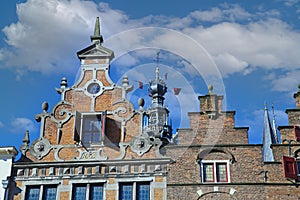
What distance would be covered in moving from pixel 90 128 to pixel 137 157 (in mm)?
2289

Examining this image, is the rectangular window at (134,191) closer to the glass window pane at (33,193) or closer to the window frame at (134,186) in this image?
the window frame at (134,186)

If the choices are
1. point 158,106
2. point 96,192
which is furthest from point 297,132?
point 158,106

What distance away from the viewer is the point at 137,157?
1850 centimetres

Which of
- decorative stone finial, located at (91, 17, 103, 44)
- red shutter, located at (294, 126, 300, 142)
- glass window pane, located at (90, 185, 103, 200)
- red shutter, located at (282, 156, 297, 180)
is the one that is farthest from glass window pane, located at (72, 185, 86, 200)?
red shutter, located at (294, 126, 300, 142)

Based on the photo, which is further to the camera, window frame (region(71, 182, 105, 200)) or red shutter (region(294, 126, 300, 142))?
red shutter (region(294, 126, 300, 142))

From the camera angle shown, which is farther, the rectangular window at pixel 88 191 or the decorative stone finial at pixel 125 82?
the decorative stone finial at pixel 125 82

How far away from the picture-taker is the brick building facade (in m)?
17.7

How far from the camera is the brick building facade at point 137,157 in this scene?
1773cm

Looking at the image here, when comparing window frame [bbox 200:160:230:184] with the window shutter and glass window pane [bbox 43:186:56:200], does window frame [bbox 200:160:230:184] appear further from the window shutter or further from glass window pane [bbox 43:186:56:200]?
glass window pane [bbox 43:186:56:200]

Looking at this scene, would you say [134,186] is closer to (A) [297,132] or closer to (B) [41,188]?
(B) [41,188]

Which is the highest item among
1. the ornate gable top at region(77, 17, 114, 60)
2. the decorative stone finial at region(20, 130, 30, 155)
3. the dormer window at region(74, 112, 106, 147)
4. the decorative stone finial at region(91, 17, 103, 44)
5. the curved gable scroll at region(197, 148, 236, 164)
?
the decorative stone finial at region(91, 17, 103, 44)


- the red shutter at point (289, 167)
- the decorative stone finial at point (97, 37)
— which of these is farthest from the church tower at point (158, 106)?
the red shutter at point (289, 167)

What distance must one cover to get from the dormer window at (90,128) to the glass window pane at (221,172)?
14.6 feet

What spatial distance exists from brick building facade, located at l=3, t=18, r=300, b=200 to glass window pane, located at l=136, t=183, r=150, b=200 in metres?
0.04
